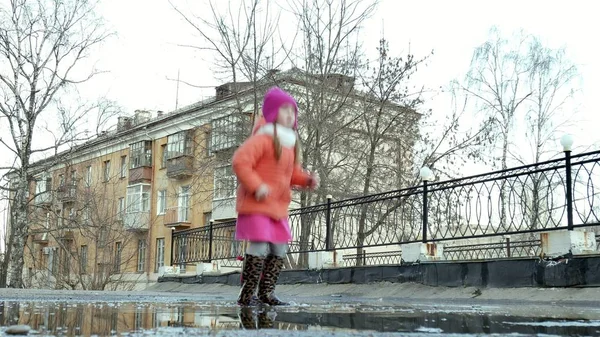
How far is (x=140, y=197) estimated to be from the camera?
135 feet

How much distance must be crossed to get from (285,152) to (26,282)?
90.8 feet

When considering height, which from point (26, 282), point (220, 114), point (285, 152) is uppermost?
point (220, 114)

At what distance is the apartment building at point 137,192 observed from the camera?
20.2 metres

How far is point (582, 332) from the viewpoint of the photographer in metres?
2.62

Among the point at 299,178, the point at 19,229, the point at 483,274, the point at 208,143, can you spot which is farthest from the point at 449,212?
the point at 19,229

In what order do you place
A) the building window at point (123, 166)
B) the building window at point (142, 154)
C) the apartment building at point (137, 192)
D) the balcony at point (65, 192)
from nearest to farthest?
the apartment building at point (137, 192) < the balcony at point (65, 192) < the building window at point (142, 154) < the building window at point (123, 166)

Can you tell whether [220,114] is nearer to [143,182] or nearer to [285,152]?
[285,152]

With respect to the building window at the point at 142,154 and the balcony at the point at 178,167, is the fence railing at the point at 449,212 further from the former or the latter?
the building window at the point at 142,154

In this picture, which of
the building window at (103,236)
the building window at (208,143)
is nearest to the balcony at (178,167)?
the building window at (103,236)

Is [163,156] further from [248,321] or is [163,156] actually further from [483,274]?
[248,321]

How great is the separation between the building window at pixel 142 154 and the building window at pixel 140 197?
1.43 meters

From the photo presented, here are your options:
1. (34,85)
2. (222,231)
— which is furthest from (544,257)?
(34,85)

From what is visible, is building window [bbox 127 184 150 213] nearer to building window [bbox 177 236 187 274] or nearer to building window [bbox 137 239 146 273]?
building window [bbox 137 239 146 273]

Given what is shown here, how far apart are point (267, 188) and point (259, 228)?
0.93 ft
